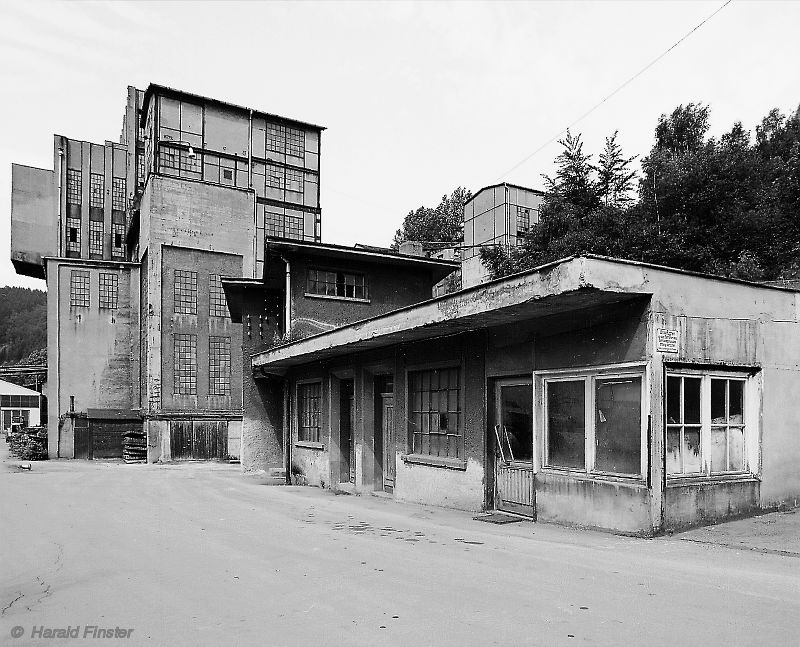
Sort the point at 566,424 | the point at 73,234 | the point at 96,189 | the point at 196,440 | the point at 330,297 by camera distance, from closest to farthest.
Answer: the point at 566,424 < the point at 330,297 < the point at 196,440 < the point at 73,234 < the point at 96,189

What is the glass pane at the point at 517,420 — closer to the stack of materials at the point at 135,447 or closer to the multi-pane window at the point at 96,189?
the stack of materials at the point at 135,447

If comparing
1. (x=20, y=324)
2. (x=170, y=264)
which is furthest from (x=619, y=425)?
(x=20, y=324)

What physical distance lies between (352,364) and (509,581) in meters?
9.52

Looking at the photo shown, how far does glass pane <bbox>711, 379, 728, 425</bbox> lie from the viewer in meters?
8.88

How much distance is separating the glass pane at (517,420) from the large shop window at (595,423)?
576 mm

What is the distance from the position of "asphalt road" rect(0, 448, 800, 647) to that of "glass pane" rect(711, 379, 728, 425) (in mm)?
1897

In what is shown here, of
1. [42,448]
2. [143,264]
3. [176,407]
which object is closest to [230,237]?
[143,264]

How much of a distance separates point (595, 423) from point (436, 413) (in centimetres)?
409

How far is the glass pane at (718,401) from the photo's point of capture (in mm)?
8875

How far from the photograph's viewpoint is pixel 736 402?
911 centimetres

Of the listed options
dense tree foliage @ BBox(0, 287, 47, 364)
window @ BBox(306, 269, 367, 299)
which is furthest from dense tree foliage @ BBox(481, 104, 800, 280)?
dense tree foliage @ BBox(0, 287, 47, 364)

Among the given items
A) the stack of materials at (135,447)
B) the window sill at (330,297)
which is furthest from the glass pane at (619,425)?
the stack of materials at (135,447)

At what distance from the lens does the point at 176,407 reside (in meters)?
32.5

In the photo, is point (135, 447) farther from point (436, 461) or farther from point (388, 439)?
point (436, 461)
